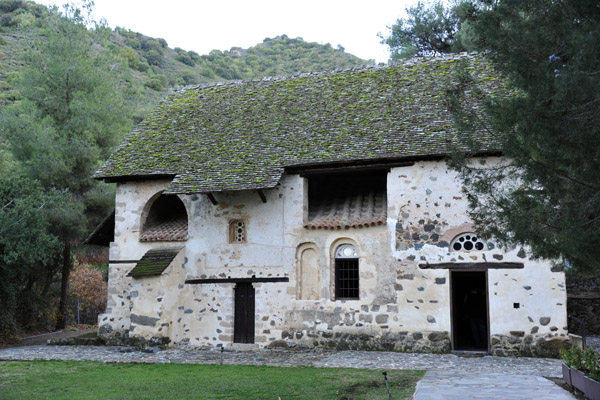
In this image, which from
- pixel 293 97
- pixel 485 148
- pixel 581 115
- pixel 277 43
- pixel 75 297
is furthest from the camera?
pixel 277 43

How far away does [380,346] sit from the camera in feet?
48.9

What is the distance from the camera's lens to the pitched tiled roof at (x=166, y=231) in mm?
17344

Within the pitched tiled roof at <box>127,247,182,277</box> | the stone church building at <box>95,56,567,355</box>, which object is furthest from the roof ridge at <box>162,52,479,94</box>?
the pitched tiled roof at <box>127,247,182,277</box>

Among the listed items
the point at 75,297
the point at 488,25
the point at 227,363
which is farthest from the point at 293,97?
the point at 75,297

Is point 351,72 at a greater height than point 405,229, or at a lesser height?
greater

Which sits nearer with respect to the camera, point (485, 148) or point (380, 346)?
point (485, 148)

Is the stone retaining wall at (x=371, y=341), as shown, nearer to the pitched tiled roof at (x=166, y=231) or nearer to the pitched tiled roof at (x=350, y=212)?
the pitched tiled roof at (x=350, y=212)

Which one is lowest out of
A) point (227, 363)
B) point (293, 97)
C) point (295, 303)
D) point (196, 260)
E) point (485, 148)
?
point (227, 363)

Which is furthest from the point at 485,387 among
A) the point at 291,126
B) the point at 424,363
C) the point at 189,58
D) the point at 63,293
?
the point at 189,58

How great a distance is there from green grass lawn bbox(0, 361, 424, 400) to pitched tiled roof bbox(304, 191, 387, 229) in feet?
15.1

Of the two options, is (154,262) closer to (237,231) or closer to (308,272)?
(237,231)

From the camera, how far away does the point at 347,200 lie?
56.0ft

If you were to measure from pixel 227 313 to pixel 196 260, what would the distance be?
1.84m

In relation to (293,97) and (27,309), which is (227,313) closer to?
(293,97)
